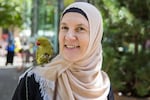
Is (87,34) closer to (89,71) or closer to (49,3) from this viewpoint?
(89,71)

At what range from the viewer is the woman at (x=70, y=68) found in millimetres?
1834

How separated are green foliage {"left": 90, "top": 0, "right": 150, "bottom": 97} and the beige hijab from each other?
16.2 ft

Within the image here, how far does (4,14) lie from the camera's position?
19.6 m

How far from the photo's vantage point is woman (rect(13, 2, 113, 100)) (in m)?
1.83

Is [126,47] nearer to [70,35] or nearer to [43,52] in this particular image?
[43,52]

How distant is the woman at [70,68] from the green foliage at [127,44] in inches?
196

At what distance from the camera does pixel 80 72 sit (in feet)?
6.14

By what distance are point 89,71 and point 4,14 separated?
59.6 ft

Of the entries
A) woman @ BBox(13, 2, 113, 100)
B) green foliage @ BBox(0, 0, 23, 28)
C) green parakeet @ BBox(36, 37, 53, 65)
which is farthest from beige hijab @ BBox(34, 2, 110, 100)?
green foliage @ BBox(0, 0, 23, 28)

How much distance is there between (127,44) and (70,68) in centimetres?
602

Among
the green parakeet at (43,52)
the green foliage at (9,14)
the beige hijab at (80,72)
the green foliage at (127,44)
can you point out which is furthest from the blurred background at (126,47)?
the green foliage at (9,14)

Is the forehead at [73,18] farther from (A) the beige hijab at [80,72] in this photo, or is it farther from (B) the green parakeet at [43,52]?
(B) the green parakeet at [43,52]

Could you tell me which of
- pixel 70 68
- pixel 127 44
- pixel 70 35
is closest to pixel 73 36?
pixel 70 35

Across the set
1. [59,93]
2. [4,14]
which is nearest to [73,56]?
[59,93]
